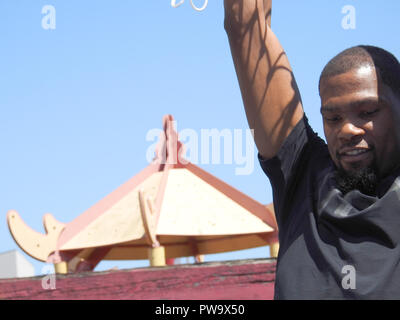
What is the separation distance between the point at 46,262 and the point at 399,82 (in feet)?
24.5

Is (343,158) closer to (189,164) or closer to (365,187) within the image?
(365,187)

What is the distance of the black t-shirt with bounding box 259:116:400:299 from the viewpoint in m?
1.75

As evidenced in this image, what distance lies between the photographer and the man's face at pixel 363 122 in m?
1.91

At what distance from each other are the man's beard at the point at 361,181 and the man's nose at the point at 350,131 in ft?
0.31

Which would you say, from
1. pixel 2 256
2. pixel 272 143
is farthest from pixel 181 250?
pixel 272 143

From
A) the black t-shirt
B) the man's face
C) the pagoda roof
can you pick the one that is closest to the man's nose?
the man's face

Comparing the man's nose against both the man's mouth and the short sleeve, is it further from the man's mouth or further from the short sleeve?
the short sleeve

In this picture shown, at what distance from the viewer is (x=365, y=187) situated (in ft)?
6.23

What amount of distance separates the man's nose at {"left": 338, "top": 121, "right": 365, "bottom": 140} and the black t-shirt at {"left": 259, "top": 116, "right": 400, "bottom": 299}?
0.43ft
